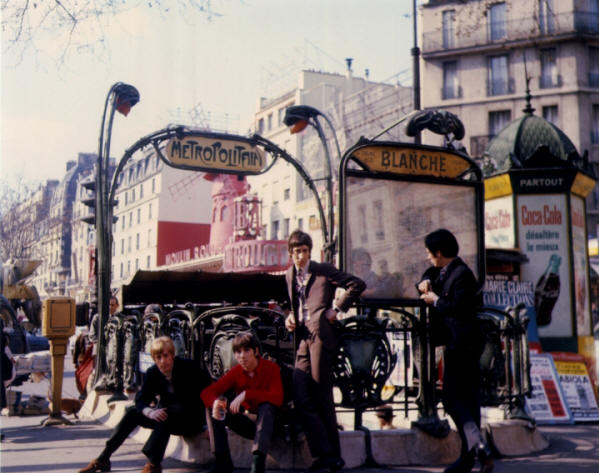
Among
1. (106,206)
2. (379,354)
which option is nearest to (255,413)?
(379,354)

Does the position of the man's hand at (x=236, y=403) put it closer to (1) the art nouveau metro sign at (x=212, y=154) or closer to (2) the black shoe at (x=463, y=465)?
(2) the black shoe at (x=463, y=465)

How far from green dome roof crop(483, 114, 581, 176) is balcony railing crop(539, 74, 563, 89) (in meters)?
30.8

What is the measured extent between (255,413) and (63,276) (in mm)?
104610

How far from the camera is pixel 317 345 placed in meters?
6.19

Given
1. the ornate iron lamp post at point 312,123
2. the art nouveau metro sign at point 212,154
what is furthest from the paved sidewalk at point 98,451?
the ornate iron lamp post at point 312,123

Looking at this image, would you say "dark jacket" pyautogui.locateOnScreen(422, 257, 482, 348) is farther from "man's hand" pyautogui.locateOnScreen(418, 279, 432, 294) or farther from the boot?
the boot

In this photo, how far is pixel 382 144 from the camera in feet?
25.4

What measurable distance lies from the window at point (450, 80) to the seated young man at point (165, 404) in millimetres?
39894

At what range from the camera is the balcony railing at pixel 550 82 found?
136ft

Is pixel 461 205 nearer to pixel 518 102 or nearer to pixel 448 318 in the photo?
pixel 448 318

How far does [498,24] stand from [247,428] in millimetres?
41556

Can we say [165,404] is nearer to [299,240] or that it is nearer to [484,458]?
[299,240]

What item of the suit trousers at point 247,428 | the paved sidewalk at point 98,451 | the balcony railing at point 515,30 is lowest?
the paved sidewalk at point 98,451

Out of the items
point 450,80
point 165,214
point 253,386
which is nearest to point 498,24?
point 450,80
